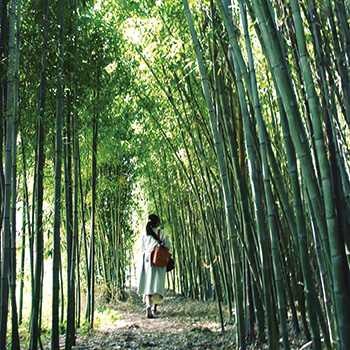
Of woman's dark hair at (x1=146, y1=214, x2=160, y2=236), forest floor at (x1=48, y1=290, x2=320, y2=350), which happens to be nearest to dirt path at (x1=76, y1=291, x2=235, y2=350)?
forest floor at (x1=48, y1=290, x2=320, y2=350)

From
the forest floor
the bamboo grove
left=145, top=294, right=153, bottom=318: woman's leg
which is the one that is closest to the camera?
the bamboo grove

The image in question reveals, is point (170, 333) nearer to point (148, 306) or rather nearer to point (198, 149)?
point (148, 306)

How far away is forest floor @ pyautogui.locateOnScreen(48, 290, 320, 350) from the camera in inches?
120

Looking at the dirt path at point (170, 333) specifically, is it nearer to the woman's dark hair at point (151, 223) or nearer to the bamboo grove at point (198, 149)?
the bamboo grove at point (198, 149)

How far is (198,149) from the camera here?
112 inches

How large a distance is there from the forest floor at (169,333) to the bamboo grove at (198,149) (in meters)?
0.14

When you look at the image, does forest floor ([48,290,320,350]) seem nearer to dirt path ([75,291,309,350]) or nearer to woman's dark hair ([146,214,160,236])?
dirt path ([75,291,309,350])

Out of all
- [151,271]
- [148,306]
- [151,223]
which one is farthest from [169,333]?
[151,223]

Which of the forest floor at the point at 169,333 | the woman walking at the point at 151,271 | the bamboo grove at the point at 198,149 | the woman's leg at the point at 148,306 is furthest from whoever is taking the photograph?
the woman walking at the point at 151,271

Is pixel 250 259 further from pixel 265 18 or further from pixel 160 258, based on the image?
pixel 160 258

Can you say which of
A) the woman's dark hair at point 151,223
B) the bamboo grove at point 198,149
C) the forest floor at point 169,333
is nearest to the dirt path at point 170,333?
the forest floor at point 169,333

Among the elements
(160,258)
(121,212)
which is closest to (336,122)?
(160,258)

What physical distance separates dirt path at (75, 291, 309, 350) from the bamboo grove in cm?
15

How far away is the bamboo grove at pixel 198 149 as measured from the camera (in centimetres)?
151
